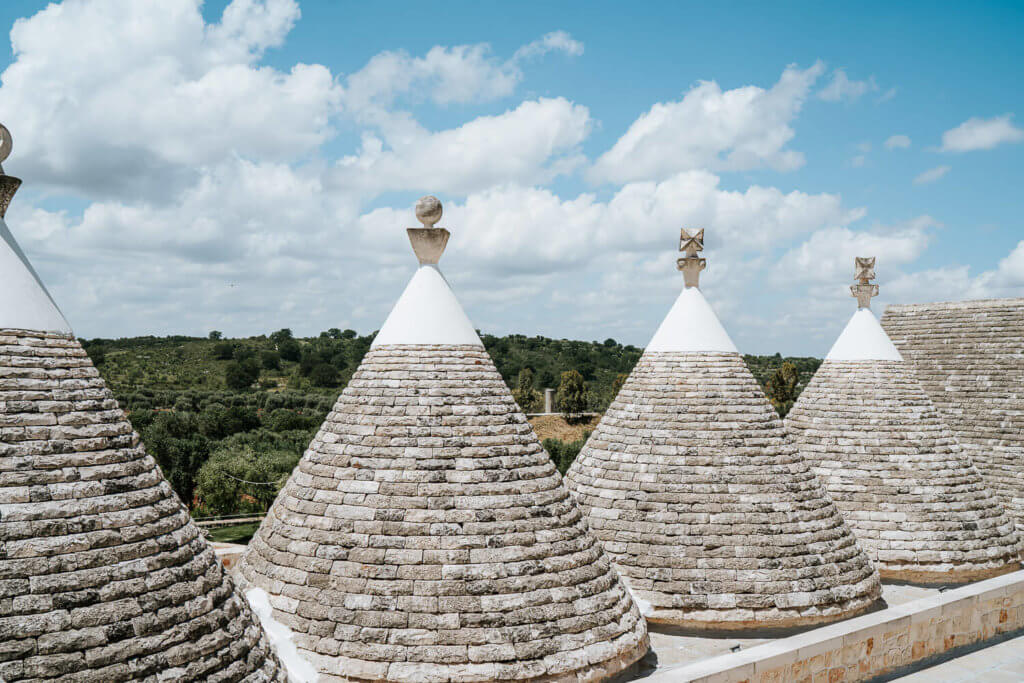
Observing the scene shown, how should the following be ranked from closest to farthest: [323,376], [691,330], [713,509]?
1. [713,509]
2. [691,330]
3. [323,376]

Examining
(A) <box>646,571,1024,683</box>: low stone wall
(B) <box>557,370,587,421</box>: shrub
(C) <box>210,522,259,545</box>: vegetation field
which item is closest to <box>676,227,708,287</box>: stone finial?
(A) <box>646,571,1024,683</box>: low stone wall

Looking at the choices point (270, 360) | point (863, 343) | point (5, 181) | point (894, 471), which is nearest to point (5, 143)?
point (5, 181)

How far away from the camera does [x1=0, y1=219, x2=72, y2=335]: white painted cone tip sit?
5.18 meters

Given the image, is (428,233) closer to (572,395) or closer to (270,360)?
(572,395)

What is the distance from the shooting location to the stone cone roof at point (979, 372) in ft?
50.0

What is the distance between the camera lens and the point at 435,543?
704 cm

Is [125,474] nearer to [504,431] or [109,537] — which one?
[109,537]

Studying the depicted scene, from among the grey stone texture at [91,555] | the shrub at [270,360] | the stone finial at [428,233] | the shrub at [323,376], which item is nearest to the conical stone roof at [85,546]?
→ the grey stone texture at [91,555]

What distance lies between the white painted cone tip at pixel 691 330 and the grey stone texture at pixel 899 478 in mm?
3061

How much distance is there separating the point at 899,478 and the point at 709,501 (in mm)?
4306

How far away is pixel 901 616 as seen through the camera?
965cm

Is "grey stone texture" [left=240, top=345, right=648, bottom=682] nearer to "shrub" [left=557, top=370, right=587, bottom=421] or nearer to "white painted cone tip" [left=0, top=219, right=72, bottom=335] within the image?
"white painted cone tip" [left=0, top=219, right=72, bottom=335]

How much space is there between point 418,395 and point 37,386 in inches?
132

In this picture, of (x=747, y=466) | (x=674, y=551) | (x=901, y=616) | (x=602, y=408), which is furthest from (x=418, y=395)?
(x=602, y=408)
